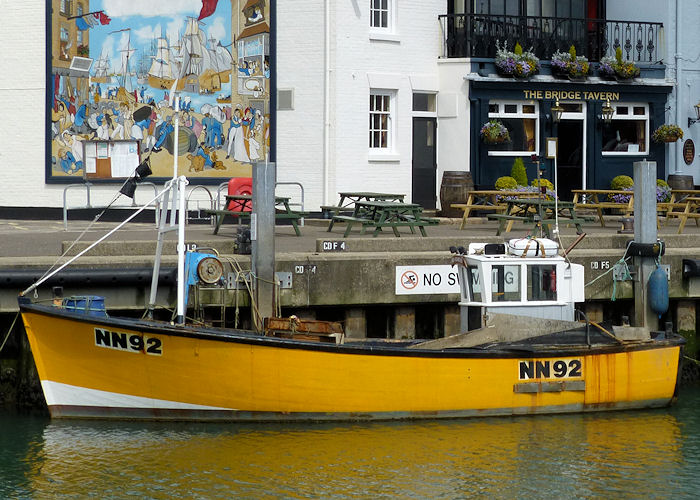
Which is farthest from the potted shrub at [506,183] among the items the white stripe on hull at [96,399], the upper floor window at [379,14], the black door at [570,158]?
the white stripe on hull at [96,399]

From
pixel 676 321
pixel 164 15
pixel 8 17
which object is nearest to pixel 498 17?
pixel 164 15

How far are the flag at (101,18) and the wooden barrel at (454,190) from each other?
25.9 ft

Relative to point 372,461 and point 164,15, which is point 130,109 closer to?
point 164,15

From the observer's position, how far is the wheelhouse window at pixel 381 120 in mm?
27938

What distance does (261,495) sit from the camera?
494 inches

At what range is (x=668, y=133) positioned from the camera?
29406 mm

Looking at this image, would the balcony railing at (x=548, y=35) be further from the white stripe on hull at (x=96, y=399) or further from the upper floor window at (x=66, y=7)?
the white stripe on hull at (x=96, y=399)

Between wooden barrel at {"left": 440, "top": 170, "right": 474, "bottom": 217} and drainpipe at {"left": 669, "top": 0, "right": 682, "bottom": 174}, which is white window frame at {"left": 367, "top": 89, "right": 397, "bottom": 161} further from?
drainpipe at {"left": 669, "top": 0, "right": 682, "bottom": 174}

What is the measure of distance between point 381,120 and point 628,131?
20.5 feet

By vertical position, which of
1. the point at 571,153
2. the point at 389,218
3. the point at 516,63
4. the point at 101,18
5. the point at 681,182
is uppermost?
the point at 101,18

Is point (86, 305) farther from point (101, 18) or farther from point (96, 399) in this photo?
point (101, 18)

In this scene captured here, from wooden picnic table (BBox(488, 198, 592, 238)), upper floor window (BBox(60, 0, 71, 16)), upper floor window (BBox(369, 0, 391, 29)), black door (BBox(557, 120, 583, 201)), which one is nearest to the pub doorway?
black door (BBox(557, 120, 583, 201))

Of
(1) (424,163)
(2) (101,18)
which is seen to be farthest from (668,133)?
(2) (101,18)

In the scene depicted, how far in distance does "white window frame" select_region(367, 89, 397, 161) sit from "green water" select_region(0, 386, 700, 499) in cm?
1282
